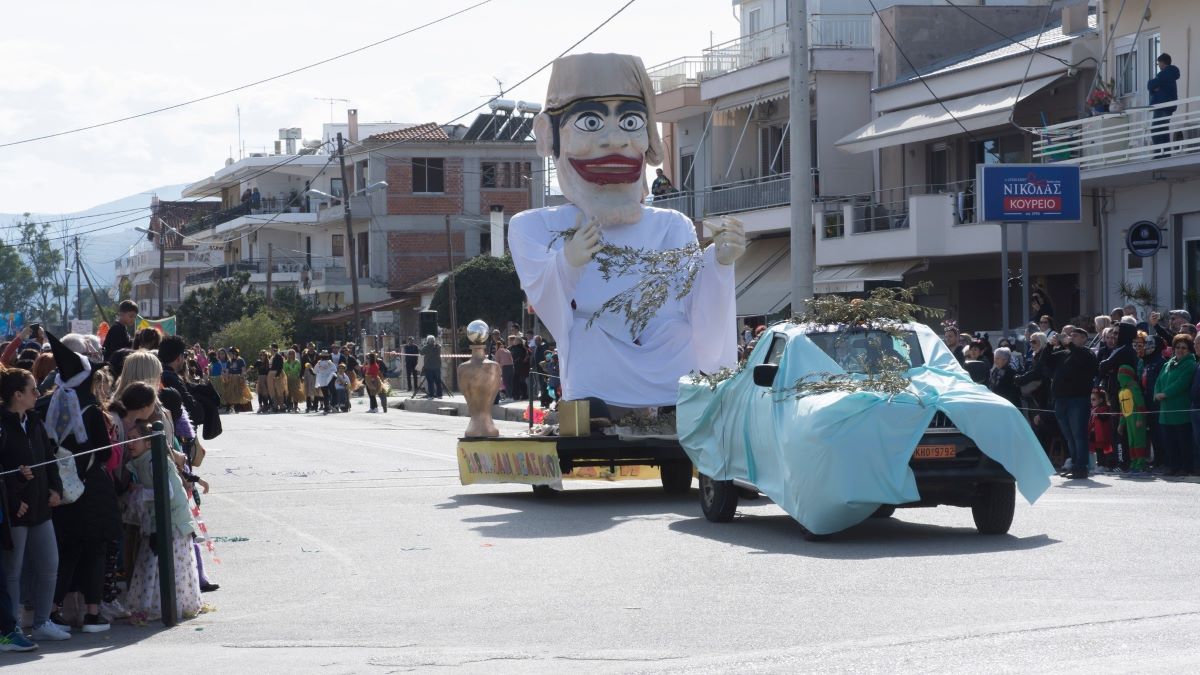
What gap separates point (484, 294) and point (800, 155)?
110 ft

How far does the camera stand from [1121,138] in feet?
93.4

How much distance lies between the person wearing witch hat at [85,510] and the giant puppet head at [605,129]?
9.38 meters

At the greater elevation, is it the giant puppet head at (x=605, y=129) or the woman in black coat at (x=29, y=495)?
the giant puppet head at (x=605, y=129)

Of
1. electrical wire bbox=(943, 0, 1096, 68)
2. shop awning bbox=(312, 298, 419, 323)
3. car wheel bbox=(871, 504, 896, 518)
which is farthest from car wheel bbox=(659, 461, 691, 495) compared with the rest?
shop awning bbox=(312, 298, 419, 323)

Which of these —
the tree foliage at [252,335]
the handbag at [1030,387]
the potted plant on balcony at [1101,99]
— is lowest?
the handbag at [1030,387]

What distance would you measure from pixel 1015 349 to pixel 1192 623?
45.8ft

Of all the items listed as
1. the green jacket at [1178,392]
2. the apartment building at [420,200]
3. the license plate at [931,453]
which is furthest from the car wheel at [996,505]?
the apartment building at [420,200]

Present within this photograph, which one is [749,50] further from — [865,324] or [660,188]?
[865,324]

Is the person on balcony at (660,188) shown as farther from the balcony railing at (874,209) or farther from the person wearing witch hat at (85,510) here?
the person wearing witch hat at (85,510)

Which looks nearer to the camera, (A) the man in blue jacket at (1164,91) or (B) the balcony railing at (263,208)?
(A) the man in blue jacket at (1164,91)

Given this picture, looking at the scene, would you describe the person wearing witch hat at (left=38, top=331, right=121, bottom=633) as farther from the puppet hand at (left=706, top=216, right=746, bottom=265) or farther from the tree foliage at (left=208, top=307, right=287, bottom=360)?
the tree foliage at (left=208, top=307, right=287, bottom=360)

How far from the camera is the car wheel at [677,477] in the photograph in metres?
17.7

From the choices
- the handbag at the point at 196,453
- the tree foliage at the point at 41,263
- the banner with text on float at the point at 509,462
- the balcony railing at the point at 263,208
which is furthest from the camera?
the tree foliage at the point at 41,263

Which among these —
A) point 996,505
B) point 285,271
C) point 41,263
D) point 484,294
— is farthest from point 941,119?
point 41,263
